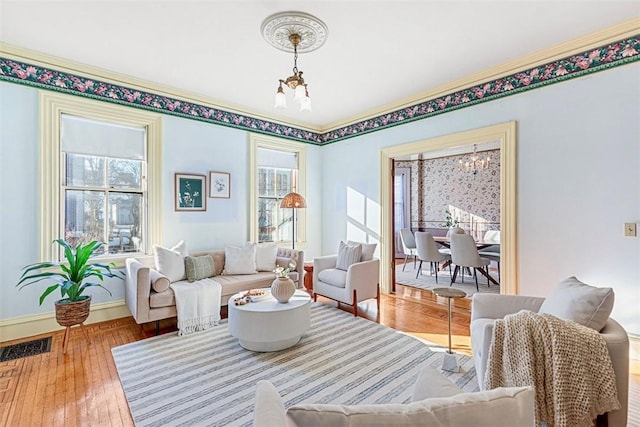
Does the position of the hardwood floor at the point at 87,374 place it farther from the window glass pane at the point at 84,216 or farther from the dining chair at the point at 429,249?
the dining chair at the point at 429,249

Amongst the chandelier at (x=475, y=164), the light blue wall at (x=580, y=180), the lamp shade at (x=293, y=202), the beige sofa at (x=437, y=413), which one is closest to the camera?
the beige sofa at (x=437, y=413)

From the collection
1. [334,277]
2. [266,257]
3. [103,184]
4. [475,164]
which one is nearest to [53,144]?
[103,184]

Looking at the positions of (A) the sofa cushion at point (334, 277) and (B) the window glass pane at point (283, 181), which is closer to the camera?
(A) the sofa cushion at point (334, 277)

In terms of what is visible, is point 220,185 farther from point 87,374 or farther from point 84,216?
point 87,374

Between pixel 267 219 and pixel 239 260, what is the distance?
3.76 ft

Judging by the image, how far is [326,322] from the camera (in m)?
3.34

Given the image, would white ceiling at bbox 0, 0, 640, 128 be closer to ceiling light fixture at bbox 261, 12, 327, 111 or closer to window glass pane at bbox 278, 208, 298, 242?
ceiling light fixture at bbox 261, 12, 327, 111

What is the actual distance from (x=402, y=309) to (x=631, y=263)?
2208 mm

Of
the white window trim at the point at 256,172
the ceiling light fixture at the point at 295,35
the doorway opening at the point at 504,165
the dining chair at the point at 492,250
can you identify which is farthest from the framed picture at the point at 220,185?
the dining chair at the point at 492,250

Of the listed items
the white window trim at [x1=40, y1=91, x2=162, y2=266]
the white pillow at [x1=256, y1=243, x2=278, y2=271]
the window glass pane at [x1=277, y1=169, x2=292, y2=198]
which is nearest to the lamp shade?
the white pillow at [x1=256, y1=243, x2=278, y2=271]

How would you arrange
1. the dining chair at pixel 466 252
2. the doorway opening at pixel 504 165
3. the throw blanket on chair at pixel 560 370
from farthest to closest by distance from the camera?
the dining chair at pixel 466 252 < the doorway opening at pixel 504 165 < the throw blanket on chair at pixel 560 370

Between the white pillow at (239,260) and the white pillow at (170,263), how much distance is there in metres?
0.57

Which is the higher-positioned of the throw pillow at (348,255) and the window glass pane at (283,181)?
the window glass pane at (283,181)

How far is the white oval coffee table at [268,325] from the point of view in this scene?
8.47ft
